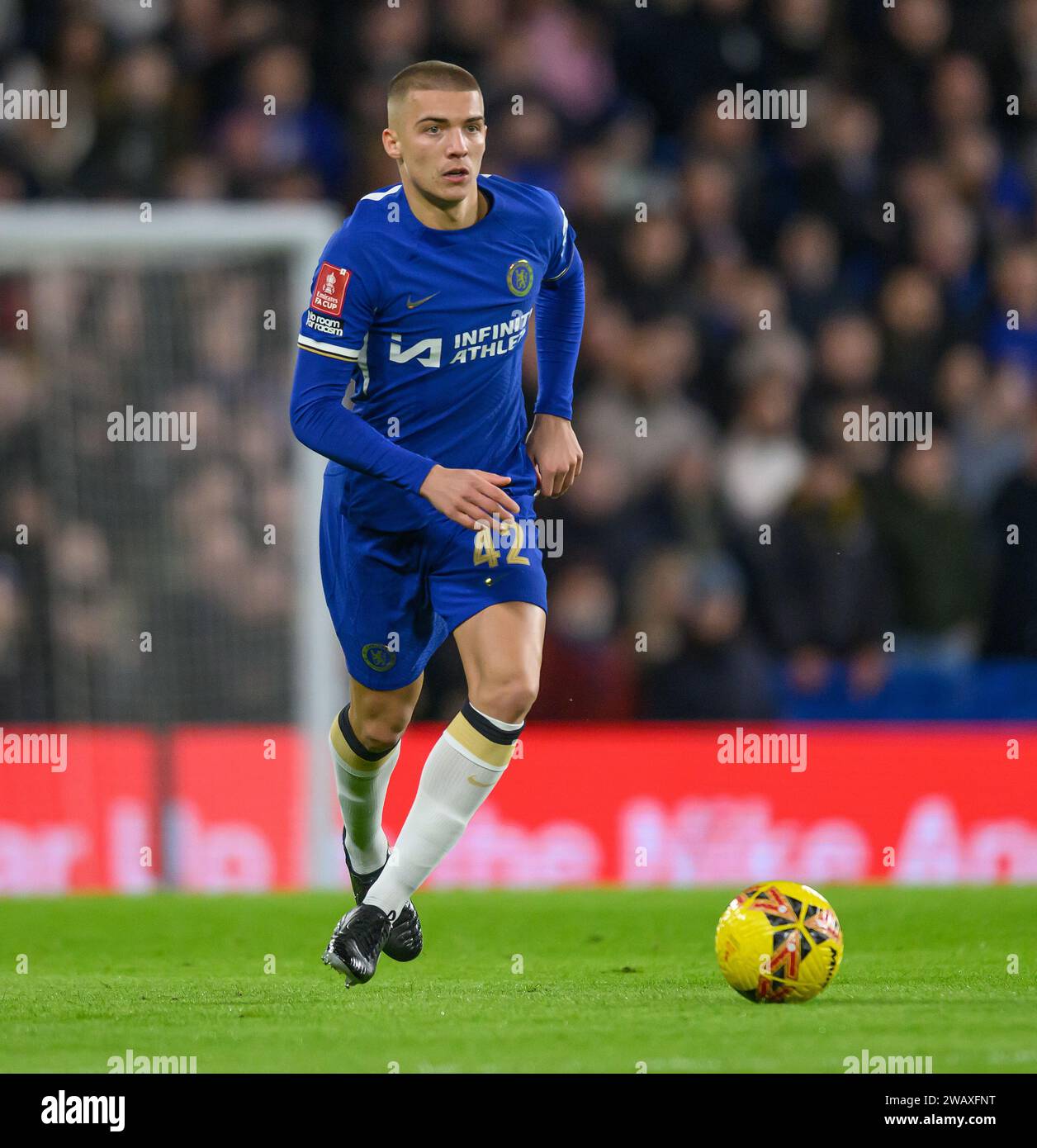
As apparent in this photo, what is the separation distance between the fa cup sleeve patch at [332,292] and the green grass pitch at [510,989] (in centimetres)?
191

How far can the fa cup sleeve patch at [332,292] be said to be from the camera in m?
5.70

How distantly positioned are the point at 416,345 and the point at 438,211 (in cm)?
39

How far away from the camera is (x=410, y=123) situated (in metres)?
5.79

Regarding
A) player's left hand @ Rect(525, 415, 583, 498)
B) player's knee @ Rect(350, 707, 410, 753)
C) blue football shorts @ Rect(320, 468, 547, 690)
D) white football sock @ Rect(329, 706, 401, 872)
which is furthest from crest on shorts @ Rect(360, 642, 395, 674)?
player's left hand @ Rect(525, 415, 583, 498)

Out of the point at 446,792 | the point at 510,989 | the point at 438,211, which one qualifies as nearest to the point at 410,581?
the point at 446,792

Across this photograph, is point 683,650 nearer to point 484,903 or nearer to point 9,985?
point 484,903

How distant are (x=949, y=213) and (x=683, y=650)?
3.88m

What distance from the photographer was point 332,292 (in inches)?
224

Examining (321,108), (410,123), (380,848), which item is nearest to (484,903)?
(380,848)

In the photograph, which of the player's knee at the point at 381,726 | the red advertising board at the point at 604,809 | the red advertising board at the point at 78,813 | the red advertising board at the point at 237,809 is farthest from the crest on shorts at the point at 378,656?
the red advertising board at the point at 78,813

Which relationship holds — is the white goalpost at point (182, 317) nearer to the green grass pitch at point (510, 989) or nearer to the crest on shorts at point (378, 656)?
the green grass pitch at point (510, 989)

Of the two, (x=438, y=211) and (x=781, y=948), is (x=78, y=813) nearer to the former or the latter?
(x=438, y=211)

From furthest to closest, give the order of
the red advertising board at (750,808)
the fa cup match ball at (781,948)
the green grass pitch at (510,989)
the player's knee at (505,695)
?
the red advertising board at (750,808)
the player's knee at (505,695)
the fa cup match ball at (781,948)
the green grass pitch at (510,989)

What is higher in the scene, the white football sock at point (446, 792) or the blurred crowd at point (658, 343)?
the blurred crowd at point (658, 343)
